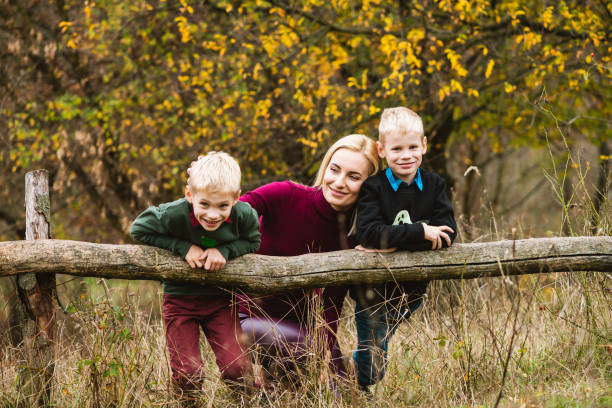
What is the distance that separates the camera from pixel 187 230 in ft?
9.59

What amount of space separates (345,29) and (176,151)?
9.25 ft

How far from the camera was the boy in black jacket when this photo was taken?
2.97 metres

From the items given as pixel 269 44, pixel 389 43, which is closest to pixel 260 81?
pixel 269 44

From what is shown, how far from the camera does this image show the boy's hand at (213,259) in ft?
9.37

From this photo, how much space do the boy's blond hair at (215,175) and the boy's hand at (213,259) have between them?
31 cm

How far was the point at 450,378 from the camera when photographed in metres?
3.15

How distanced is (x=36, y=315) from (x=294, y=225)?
1460 mm

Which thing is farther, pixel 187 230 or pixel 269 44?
pixel 269 44

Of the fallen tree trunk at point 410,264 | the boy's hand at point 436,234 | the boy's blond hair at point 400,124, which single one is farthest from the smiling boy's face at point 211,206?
the boy's hand at point 436,234

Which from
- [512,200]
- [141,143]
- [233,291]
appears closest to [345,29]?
[141,143]

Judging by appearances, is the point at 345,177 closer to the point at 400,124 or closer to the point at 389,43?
the point at 400,124

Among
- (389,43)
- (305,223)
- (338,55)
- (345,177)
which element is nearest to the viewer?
(345,177)

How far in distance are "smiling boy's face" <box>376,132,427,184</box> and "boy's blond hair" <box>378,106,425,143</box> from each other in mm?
16

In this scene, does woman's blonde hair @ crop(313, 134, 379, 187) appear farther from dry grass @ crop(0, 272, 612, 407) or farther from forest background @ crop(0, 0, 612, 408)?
Answer: forest background @ crop(0, 0, 612, 408)
